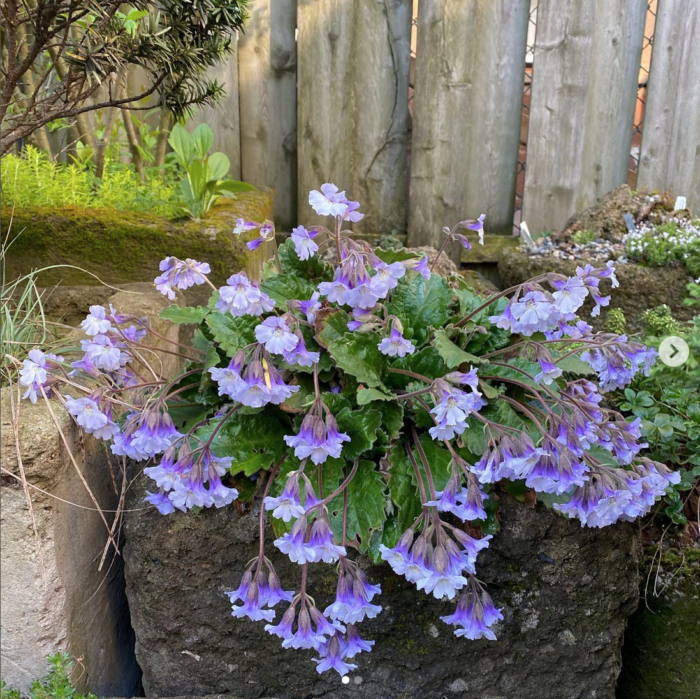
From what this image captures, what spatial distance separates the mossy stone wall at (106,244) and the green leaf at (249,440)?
4.20 feet

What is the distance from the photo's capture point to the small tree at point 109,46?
200 centimetres

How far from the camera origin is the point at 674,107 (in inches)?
147

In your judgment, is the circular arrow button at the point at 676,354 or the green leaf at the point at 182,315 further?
the green leaf at the point at 182,315

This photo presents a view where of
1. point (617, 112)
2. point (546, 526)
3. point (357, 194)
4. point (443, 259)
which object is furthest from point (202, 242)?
point (617, 112)

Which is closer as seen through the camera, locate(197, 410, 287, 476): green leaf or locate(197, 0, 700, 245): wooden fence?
locate(197, 410, 287, 476): green leaf

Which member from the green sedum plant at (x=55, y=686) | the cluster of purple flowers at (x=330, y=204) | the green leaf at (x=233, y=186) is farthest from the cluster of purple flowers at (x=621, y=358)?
the green leaf at (x=233, y=186)

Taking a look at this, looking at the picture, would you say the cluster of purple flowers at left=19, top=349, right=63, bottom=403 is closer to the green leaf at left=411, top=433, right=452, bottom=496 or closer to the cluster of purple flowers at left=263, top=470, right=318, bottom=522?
the cluster of purple flowers at left=263, top=470, right=318, bottom=522

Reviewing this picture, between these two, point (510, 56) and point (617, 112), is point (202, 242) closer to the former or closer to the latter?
point (510, 56)

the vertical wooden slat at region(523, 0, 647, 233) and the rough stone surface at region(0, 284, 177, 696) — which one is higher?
the vertical wooden slat at region(523, 0, 647, 233)

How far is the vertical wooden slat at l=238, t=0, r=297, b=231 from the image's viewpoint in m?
3.79

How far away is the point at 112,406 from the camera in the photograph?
1.61 m

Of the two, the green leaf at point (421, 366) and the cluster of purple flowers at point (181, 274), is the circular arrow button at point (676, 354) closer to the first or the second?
the green leaf at point (421, 366)

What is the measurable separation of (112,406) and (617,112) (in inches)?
130

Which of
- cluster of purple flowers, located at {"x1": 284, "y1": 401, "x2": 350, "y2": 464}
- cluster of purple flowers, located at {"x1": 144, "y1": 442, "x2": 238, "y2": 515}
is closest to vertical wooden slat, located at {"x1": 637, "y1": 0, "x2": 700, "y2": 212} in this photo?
cluster of purple flowers, located at {"x1": 284, "y1": 401, "x2": 350, "y2": 464}
